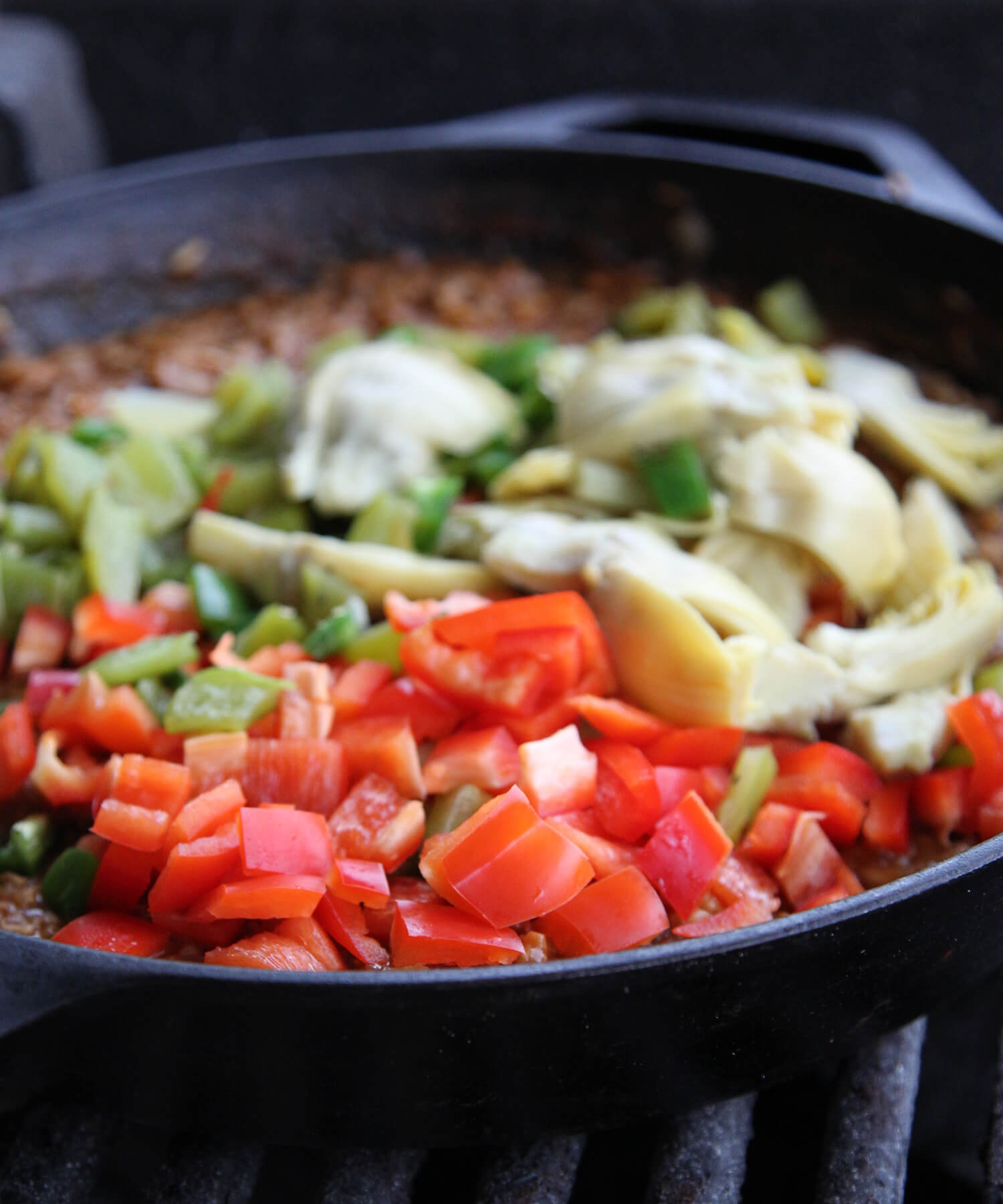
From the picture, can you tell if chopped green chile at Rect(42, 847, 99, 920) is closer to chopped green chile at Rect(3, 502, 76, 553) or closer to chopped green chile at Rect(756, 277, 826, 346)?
chopped green chile at Rect(3, 502, 76, 553)

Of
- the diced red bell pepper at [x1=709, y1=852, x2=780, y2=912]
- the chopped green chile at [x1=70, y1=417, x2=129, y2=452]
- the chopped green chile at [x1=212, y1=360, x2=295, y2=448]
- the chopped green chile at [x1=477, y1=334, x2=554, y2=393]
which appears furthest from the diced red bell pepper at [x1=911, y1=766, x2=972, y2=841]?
the chopped green chile at [x1=70, y1=417, x2=129, y2=452]

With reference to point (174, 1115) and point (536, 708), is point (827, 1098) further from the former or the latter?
point (174, 1115)

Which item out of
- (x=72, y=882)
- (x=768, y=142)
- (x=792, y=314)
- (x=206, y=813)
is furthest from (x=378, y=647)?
(x=768, y=142)

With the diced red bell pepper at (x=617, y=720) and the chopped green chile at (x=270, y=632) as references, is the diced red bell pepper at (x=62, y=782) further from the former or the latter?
the diced red bell pepper at (x=617, y=720)

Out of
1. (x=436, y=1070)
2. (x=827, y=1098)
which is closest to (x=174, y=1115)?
(x=436, y=1070)

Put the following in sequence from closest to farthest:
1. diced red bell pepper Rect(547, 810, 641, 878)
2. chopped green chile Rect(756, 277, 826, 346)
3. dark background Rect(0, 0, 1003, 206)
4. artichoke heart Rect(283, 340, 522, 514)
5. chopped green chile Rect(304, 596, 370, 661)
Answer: diced red bell pepper Rect(547, 810, 641, 878)
chopped green chile Rect(304, 596, 370, 661)
artichoke heart Rect(283, 340, 522, 514)
chopped green chile Rect(756, 277, 826, 346)
dark background Rect(0, 0, 1003, 206)

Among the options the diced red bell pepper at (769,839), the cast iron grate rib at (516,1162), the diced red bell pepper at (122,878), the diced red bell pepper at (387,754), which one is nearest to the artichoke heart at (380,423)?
the diced red bell pepper at (387,754)
